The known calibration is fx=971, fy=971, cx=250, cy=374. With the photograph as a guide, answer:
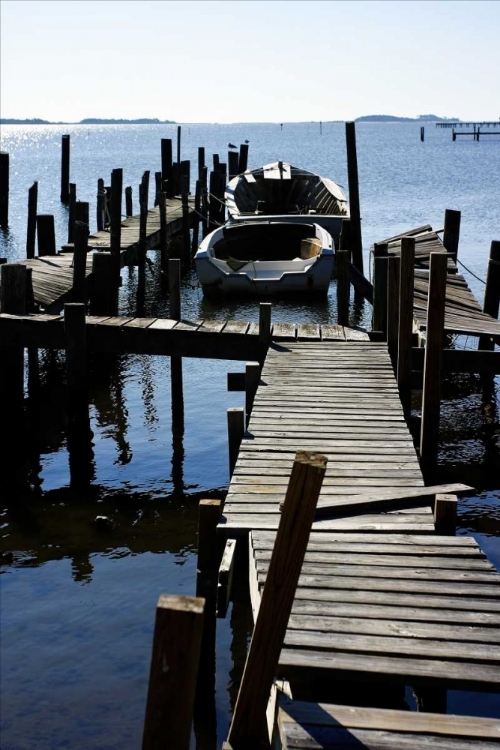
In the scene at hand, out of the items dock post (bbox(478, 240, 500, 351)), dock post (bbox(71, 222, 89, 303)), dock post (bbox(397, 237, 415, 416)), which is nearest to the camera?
dock post (bbox(397, 237, 415, 416))

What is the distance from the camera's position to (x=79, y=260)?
552 inches

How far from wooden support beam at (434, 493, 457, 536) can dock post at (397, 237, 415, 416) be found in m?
3.68

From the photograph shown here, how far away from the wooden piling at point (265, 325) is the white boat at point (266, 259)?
390 inches

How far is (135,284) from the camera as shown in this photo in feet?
79.9

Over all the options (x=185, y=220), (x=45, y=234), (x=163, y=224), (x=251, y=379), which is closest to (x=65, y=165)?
(x=185, y=220)

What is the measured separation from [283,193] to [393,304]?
2112 centimetres

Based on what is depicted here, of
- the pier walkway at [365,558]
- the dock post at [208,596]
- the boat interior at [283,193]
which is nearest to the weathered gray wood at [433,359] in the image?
the pier walkway at [365,558]

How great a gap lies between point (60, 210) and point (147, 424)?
32.5 m

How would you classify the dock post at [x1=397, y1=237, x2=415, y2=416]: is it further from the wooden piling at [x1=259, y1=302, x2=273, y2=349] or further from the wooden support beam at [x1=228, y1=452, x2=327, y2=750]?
the wooden support beam at [x1=228, y1=452, x2=327, y2=750]

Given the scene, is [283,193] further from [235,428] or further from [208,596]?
[208,596]

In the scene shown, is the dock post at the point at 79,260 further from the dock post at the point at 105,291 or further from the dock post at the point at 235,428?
the dock post at the point at 235,428

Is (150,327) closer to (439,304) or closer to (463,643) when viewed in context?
(439,304)

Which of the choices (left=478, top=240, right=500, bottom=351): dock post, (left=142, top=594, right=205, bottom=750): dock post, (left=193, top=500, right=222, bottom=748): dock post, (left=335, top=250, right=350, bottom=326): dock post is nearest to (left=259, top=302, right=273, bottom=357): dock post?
(left=335, top=250, right=350, bottom=326): dock post

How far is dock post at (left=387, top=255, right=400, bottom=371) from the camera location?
10.5 meters
